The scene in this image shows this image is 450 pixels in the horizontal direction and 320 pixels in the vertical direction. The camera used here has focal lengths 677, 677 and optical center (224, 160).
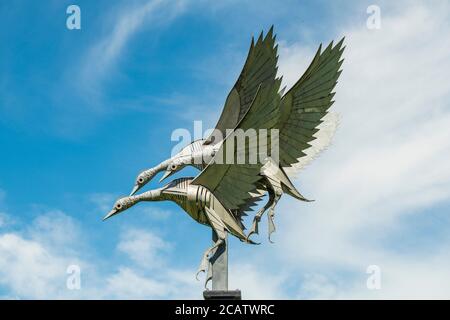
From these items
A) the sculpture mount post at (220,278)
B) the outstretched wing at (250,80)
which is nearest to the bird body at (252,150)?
the outstretched wing at (250,80)

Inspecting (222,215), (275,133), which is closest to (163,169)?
(222,215)

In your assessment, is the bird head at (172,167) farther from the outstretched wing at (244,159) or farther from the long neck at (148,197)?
the outstretched wing at (244,159)

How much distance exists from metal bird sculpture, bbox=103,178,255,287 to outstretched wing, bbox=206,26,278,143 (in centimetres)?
129

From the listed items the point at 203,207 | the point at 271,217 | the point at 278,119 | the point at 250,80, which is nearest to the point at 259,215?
the point at 271,217

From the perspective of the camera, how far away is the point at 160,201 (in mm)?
13766

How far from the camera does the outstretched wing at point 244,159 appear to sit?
12648mm

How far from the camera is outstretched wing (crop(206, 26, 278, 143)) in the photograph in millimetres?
13992

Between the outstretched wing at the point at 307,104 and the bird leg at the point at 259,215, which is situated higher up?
the outstretched wing at the point at 307,104

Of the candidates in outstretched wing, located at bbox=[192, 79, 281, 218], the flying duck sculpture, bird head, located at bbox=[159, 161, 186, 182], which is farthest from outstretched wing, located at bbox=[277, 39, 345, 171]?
bird head, located at bbox=[159, 161, 186, 182]

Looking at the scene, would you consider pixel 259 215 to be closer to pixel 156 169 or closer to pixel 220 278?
pixel 220 278

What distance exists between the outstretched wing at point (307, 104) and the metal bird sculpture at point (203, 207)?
1.76 metres
